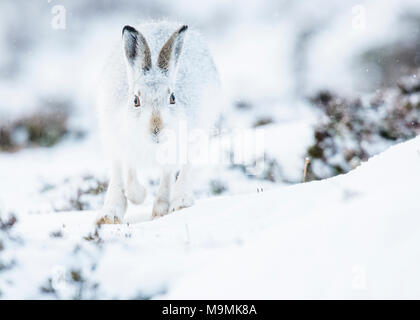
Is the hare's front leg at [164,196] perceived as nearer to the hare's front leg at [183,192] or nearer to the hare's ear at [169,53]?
the hare's front leg at [183,192]

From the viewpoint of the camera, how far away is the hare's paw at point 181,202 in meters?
4.58

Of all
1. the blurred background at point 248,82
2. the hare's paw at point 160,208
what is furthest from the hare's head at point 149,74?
the blurred background at point 248,82

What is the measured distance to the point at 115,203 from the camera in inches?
183

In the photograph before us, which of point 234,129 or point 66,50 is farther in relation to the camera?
point 66,50

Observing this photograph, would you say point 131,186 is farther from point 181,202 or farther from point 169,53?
point 169,53

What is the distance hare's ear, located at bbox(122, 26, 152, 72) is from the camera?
400cm

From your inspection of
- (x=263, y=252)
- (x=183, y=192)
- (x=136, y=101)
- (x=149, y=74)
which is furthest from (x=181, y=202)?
(x=263, y=252)

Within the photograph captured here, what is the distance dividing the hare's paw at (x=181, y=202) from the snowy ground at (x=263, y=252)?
4.06ft

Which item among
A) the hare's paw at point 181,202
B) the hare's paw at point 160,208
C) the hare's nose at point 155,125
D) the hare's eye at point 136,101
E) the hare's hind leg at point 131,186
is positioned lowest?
the hare's paw at point 160,208

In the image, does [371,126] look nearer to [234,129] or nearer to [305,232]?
[234,129]

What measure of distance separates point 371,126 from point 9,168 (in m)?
5.57

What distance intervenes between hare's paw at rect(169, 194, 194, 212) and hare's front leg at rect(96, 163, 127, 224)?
0.43 m
